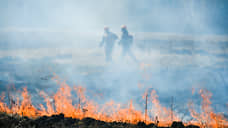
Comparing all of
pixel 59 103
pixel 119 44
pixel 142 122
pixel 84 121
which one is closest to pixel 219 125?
pixel 142 122

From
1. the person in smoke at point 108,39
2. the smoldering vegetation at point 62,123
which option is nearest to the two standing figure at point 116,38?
the person in smoke at point 108,39

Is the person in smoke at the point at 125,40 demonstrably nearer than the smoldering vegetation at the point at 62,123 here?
No

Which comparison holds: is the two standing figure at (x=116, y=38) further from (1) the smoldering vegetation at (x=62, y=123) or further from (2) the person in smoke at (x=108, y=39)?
(1) the smoldering vegetation at (x=62, y=123)

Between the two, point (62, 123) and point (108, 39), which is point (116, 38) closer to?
point (108, 39)

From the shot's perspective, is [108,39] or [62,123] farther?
[108,39]

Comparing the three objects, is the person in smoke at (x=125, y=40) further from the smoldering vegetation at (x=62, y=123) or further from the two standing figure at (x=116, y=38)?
the smoldering vegetation at (x=62, y=123)

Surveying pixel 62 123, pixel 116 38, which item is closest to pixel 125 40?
pixel 116 38

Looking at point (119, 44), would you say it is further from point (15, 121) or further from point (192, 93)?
point (15, 121)

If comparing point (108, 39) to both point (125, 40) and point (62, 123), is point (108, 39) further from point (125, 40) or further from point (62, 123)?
point (62, 123)

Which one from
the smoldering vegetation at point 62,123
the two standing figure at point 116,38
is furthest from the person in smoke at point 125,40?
the smoldering vegetation at point 62,123

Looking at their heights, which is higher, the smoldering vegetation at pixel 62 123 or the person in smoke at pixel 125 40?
the person in smoke at pixel 125 40

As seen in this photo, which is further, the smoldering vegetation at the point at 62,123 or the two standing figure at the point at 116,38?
the two standing figure at the point at 116,38

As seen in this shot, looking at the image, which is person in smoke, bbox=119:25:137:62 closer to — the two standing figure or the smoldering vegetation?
the two standing figure

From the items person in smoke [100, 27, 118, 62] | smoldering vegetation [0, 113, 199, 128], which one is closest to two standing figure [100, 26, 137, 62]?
person in smoke [100, 27, 118, 62]
